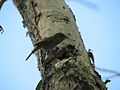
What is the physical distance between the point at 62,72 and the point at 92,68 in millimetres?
187

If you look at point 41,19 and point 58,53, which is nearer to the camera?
point 58,53

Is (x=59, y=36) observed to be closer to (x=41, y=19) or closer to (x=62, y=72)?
(x=62, y=72)

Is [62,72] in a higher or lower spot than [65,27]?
lower

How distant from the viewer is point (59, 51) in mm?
1863

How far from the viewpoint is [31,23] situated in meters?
2.13

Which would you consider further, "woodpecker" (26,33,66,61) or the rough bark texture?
"woodpecker" (26,33,66,61)

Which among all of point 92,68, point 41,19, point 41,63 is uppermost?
point 41,19

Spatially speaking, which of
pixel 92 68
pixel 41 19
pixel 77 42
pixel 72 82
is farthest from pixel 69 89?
pixel 41 19

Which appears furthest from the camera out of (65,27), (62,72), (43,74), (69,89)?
(65,27)

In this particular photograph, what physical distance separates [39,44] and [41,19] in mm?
194

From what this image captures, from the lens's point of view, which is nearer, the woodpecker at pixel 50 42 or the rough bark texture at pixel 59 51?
the rough bark texture at pixel 59 51

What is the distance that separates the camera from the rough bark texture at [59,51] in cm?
166

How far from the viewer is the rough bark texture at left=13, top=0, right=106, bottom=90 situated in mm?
1661

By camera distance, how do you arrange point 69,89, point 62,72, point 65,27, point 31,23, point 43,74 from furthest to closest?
point 31,23
point 65,27
point 43,74
point 62,72
point 69,89
